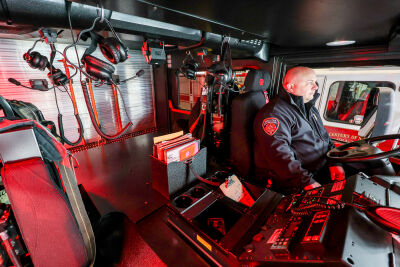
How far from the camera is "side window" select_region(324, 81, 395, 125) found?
9.03ft

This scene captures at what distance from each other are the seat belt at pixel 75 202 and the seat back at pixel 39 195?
20 mm

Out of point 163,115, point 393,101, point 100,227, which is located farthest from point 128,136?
point 393,101

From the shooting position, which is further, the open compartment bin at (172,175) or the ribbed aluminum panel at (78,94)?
the ribbed aluminum panel at (78,94)

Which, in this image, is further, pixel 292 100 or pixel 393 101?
pixel 393 101

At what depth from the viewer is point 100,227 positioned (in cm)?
150

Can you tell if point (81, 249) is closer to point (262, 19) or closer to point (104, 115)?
point (262, 19)

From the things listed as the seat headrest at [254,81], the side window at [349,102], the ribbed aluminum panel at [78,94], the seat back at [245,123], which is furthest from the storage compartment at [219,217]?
the ribbed aluminum panel at [78,94]

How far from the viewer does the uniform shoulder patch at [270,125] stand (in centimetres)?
192

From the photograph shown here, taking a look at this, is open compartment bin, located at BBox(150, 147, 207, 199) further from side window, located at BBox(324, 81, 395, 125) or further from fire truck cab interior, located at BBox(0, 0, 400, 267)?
side window, located at BBox(324, 81, 395, 125)

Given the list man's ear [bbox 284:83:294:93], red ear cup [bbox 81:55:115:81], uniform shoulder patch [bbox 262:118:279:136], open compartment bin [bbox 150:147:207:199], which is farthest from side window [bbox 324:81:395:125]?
red ear cup [bbox 81:55:115:81]

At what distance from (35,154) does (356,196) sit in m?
1.55

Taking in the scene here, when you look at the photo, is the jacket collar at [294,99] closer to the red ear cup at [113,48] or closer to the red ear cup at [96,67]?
the red ear cup at [113,48]

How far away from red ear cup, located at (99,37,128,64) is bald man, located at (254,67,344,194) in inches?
63.5

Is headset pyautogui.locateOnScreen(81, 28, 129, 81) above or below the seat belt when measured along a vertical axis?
above
